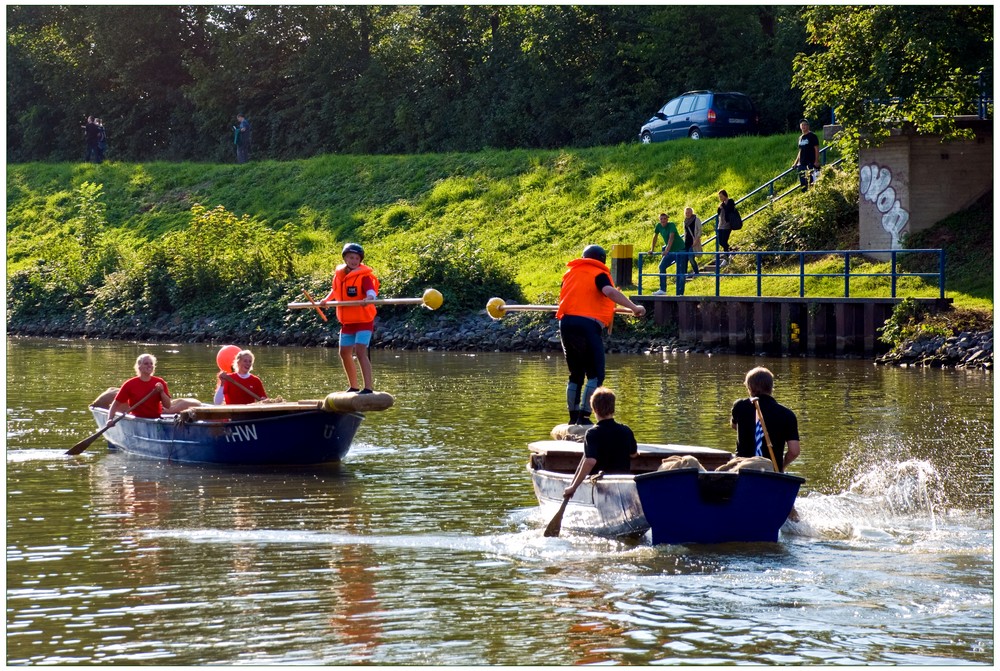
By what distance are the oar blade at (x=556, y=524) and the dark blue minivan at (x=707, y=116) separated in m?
30.9

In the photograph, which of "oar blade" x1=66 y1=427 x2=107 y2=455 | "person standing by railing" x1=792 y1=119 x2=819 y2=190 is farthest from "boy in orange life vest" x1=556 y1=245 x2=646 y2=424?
"person standing by railing" x1=792 y1=119 x2=819 y2=190

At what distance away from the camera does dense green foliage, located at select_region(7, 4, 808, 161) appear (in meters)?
46.4

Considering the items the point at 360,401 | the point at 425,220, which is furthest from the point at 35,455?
the point at 425,220

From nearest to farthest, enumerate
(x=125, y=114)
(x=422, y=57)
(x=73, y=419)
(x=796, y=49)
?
(x=73, y=419) < (x=796, y=49) < (x=422, y=57) < (x=125, y=114)

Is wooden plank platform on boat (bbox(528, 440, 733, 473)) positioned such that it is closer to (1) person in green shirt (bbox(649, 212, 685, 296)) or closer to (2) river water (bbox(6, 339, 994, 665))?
(2) river water (bbox(6, 339, 994, 665))

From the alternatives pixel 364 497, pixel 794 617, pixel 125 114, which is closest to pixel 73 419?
pixel 364 497

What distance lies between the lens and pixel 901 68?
2820 cm

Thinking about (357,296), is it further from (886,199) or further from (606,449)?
(886,199)

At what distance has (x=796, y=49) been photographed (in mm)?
44125

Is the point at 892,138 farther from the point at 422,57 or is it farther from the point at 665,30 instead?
the point at 422,57

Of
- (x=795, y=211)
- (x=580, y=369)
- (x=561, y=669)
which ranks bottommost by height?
(x=561, y=669)

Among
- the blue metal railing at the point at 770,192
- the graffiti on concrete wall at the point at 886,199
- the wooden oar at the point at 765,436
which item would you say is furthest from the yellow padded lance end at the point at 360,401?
the blue metal railing at the point at 770,192

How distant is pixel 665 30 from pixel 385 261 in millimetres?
13744

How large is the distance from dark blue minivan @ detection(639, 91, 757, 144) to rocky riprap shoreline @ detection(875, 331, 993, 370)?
16198 mm
